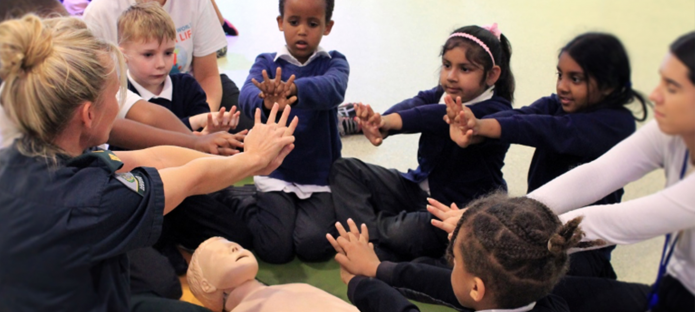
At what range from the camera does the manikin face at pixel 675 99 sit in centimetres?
74

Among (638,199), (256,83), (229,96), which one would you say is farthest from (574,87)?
(229,96)

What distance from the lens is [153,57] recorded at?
1.93m

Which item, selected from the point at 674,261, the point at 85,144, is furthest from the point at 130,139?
the point at 674,261

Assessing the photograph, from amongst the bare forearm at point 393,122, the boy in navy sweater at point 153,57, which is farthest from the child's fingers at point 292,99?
the bare forearm at point 393,122

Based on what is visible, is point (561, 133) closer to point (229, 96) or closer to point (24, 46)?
point (24, 46)

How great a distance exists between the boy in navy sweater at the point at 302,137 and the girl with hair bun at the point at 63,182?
0.74 meters

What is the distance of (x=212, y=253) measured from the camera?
160 cm

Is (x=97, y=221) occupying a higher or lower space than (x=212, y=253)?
higher

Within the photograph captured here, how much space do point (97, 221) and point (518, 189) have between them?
144 centimetres

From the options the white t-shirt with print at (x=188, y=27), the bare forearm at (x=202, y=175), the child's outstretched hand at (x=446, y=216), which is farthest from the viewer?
the white t-shirt with print at (x=188, y=27)

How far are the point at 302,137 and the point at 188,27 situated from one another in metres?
0.67

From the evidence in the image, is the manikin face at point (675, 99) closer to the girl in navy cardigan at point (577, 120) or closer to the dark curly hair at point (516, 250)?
the girl in navy cardigan at point (577, 120)

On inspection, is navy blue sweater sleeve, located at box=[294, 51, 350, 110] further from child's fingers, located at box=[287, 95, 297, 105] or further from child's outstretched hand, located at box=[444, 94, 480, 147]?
child's outstretched hand, located at box=[444, 94, 480, 147]

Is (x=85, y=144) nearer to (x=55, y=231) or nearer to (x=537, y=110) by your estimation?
(x=55, y=231)
